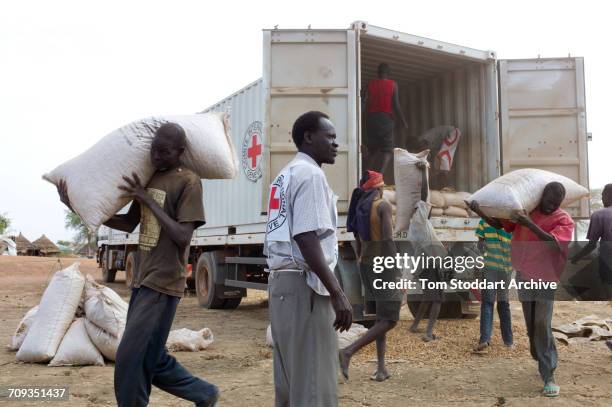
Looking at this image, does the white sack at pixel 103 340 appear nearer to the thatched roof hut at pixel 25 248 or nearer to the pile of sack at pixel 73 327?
the pile of sack at pixel 73 327

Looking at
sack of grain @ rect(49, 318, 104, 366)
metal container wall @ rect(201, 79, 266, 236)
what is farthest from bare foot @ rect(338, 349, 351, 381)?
metal container wall @ rect(201, 79, 266, 236)

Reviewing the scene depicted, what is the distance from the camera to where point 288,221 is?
6.91ft

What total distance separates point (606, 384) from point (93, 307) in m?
3.84

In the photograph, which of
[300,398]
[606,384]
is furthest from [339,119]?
[300,398]

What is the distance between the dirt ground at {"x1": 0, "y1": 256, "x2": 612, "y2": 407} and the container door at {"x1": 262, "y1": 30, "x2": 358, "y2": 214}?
5.38 ft

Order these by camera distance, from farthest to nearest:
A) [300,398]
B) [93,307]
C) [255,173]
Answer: [255,173], [93,307], [300,398]

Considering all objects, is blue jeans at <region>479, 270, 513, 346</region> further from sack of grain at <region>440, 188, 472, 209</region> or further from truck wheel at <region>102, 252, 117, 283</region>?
truck wheel at <region>102, 252, 117, 283</region>

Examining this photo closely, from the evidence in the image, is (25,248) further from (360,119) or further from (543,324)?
(543,324)

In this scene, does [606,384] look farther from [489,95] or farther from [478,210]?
[489,95]

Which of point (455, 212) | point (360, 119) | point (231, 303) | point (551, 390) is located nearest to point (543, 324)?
point (551, 390)

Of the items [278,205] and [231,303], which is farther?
[231,303]

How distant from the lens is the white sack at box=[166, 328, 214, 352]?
17.0 ft

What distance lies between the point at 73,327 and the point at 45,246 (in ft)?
114

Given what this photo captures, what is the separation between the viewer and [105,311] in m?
4.42
